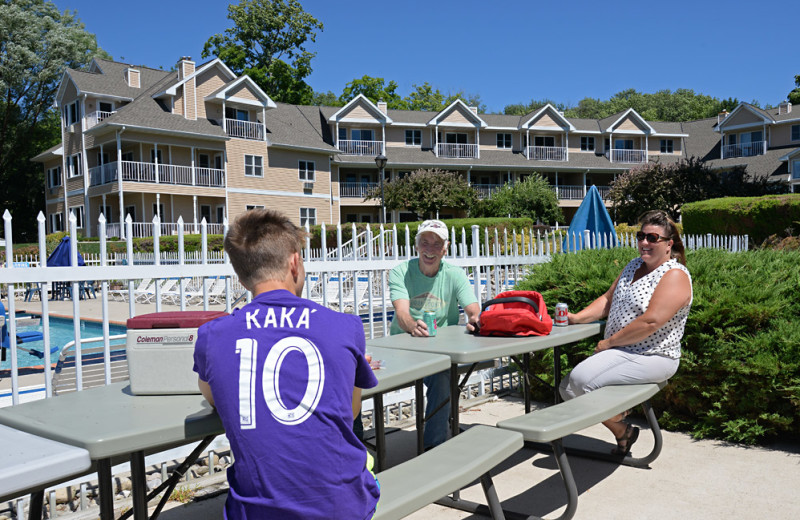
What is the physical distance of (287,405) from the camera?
1.97m

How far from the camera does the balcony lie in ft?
99.0

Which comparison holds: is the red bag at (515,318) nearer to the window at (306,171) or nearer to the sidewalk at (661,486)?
the sidewalk at (661,486)

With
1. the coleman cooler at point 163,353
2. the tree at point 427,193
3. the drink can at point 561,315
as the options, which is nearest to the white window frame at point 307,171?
the tree at point 427,193

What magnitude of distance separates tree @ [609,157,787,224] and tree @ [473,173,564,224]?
3113mm

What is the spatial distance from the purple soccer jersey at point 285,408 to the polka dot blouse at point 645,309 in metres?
2.90

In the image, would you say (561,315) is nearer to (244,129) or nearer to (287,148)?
(244,129)

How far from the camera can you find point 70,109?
33250 millimetres

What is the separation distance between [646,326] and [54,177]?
38764 mm

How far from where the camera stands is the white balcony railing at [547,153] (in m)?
42.3

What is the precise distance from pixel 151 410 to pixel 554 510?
243 centimetres

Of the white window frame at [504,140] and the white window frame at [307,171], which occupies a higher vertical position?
the white window frame at [504,140]

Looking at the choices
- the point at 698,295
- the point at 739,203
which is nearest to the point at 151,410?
the point at 698,295

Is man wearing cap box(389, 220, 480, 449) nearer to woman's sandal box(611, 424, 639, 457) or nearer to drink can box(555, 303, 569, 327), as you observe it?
drink can box(555, 303, 569, 327)

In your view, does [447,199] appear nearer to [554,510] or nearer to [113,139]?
[113,139]
